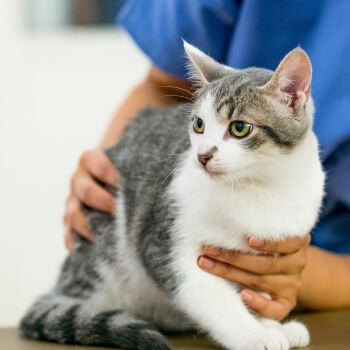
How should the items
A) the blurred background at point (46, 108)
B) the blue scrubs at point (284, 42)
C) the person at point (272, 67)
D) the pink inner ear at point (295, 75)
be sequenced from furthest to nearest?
the blurred background at point (46, 108) → the blue scrubs at point (284, 42) → the person at point (272, 67) → the pink inner ear at point (295, 75)

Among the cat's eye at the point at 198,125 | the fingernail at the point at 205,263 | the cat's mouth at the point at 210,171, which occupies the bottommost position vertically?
the fingernail at the point at 205,263

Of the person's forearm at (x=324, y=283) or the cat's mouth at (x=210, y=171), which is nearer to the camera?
the cat's mouth at (x=210, y=171)

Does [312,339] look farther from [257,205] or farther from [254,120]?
[254,120]

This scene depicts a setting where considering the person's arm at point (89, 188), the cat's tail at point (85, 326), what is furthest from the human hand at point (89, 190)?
the cat's tail at point (85, 326)

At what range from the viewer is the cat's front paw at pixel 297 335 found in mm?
1173

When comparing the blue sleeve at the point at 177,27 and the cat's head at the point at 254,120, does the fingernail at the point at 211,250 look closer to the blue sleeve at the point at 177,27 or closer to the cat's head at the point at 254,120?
the cat's head at the point at 254,120

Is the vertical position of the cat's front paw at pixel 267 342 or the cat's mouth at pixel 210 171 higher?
the cat's mouth at pixel 210 171

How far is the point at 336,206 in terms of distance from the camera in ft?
5.25

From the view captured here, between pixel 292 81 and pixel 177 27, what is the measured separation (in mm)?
637

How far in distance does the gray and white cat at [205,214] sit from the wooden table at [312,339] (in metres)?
0.03

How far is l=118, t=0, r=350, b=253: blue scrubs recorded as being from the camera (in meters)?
1.47

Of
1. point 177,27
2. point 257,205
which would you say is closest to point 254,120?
point 257,205

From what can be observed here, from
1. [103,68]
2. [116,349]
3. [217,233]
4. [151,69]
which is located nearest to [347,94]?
[217,233]

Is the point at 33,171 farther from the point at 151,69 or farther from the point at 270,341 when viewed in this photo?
the point at 270,341
